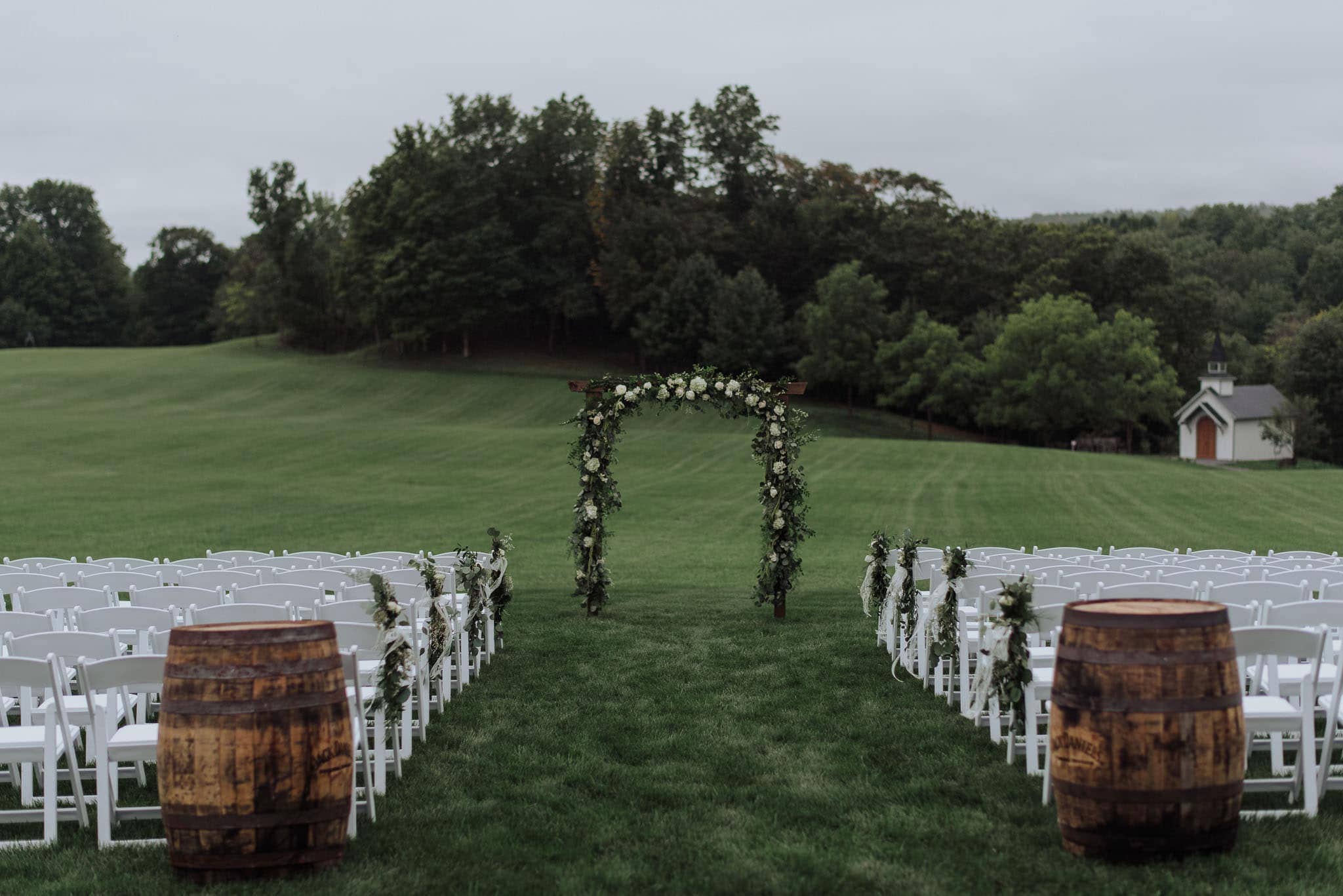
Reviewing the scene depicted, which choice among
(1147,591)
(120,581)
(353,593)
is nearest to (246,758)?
(353,593)

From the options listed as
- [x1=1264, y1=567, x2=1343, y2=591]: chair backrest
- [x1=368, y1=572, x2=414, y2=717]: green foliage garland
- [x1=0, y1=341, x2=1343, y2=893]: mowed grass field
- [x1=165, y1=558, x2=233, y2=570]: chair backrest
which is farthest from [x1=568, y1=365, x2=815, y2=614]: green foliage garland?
[x1=368, y1=572, x2=414, y2=717]: green foliage garland

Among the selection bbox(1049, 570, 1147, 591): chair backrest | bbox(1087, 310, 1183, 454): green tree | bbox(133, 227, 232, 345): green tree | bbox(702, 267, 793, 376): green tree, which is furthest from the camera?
bbox(133, 227, 232, 345): green tree

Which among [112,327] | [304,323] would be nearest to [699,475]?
[304,323]

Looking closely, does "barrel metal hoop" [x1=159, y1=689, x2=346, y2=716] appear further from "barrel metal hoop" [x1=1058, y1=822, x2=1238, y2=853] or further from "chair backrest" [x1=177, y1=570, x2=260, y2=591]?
"chair backrest" [x1=177, y1=570, x2=260, y2=591]

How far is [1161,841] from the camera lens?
5.10 m

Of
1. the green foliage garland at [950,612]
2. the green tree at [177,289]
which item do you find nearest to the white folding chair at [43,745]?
the green foliage garland at [950,612]

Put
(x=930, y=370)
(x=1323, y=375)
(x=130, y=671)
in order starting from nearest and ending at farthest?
(x=130, y=671), (x=930, y=370), (x=1323, y=375)

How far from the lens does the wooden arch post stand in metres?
13.8

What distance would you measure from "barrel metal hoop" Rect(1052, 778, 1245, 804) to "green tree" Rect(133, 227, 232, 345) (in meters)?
102

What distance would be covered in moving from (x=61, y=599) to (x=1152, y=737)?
7.56m

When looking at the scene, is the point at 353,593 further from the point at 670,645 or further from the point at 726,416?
the point at 726,416

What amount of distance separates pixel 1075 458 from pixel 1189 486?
8.19 metres

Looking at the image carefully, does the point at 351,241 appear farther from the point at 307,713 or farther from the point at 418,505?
the point at 307,713

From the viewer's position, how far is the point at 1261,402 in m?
65.6
